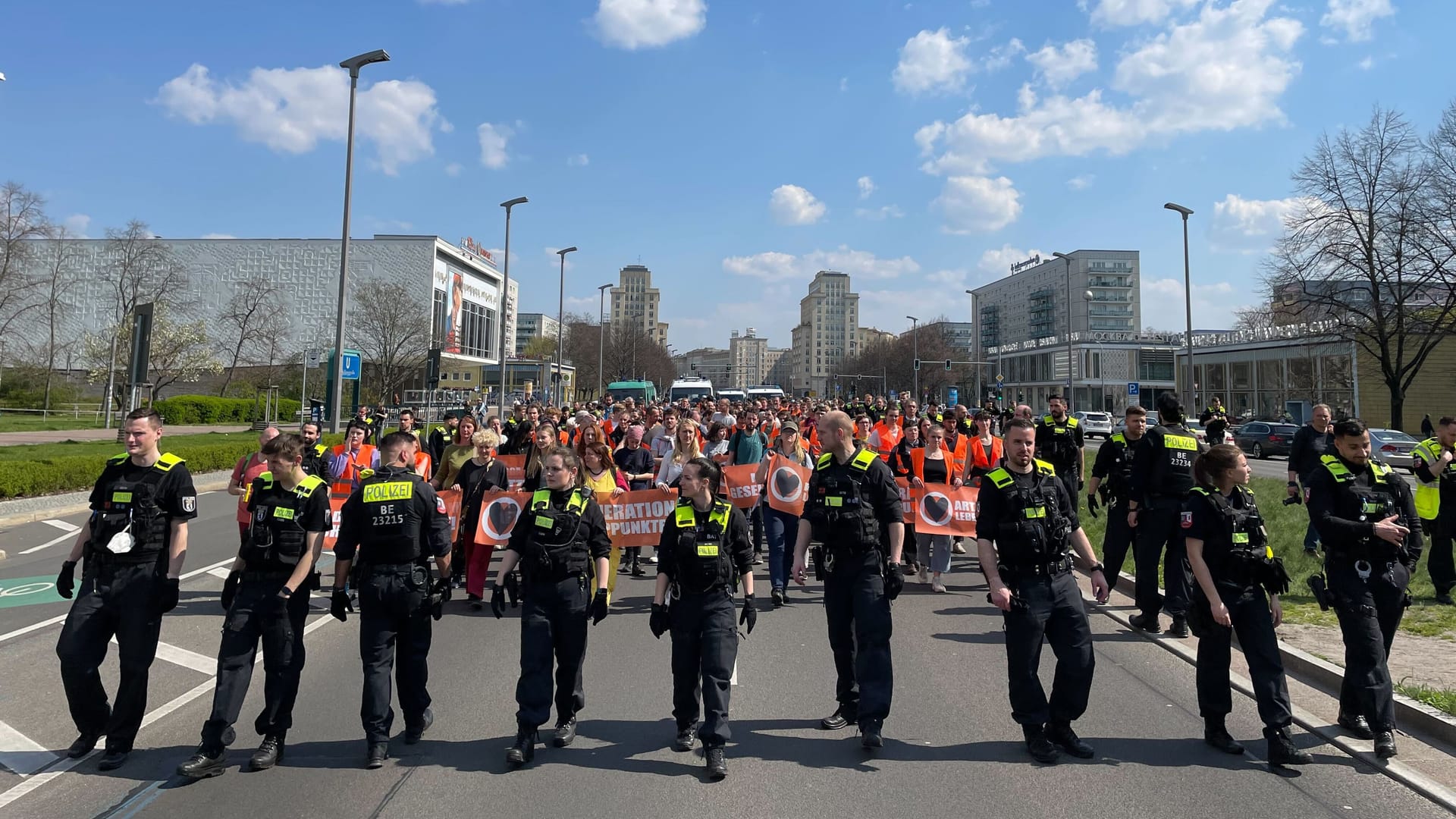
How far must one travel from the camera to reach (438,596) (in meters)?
5.16

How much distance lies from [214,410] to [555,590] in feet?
180

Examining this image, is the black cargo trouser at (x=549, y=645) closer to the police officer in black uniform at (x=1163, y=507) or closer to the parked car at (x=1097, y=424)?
the police officer in black uniform at (x=1163, y=507)

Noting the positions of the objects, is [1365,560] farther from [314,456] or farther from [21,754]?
[314,456]

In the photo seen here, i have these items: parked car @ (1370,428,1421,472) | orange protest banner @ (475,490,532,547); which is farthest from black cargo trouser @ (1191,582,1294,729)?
parked car @ (1370,428,1421,472)

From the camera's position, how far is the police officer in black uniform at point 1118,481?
8383mm

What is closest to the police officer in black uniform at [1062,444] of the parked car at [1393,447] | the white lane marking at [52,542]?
the white lane marking at [52,542]

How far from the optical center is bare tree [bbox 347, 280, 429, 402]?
50.2 meters

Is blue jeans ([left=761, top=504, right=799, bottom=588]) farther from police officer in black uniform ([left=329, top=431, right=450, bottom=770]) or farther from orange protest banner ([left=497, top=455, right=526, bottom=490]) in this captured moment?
police officer in black uniform ([left=329, top=431, right=450, bottom=770])

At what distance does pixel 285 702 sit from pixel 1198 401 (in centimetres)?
7078

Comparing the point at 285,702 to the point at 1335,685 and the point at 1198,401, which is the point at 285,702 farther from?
the point at 1198,401

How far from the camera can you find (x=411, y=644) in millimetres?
5051

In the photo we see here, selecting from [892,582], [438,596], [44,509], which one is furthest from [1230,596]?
[44,509]

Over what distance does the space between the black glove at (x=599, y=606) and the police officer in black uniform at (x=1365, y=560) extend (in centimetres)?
438

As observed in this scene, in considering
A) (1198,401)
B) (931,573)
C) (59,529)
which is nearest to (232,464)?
(59,529)
